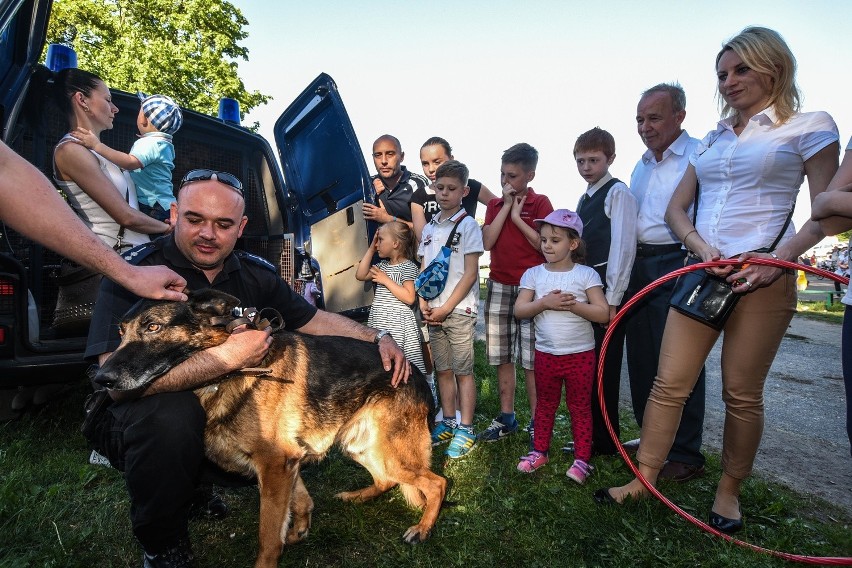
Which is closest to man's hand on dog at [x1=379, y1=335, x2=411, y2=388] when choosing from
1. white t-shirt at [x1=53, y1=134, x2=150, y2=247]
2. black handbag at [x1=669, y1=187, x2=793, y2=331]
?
black handbag at [x1=669, y1=187, x2=793, y2=331]

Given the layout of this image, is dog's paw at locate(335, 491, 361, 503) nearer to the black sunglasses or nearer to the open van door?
the black sunglasses

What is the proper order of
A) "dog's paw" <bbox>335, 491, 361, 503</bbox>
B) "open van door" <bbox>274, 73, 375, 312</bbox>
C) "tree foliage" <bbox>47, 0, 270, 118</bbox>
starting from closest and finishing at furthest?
1. "dog's paw" <bbox>335, 491, 361, 503</bbox>
2. "open van door" <bbox>274, 73, 375, 312</bbox>
3. "tree foliage" <bbox>47, 0, 270, 118</bbox>

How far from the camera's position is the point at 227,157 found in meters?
5.49

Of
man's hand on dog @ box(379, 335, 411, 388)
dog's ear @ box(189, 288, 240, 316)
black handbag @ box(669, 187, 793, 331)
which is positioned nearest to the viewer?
dog's ear @ box(189, 288, 240, 316)

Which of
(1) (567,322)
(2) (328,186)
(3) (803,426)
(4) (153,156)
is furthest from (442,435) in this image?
(3) (803,426)

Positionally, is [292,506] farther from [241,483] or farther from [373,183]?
[373,183]

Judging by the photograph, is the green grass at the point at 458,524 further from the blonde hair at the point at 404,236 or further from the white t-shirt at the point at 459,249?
the blonde hair at the point at 404,236

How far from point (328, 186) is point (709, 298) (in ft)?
13.5

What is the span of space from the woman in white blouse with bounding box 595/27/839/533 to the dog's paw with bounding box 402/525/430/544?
136 centimetres

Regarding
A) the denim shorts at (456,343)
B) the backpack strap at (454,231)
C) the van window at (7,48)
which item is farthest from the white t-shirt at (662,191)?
the van window at (7,48)

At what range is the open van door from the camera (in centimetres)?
493

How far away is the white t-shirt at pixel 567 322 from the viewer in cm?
351

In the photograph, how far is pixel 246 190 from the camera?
18.4ft

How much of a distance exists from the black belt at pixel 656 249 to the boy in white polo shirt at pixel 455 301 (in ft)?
4.11
